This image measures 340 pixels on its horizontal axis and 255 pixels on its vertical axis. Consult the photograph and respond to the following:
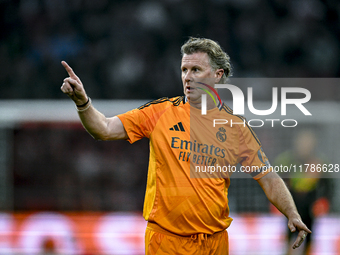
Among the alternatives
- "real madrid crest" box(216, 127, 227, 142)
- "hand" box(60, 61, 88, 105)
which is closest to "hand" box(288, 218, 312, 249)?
"real madrid crest" box(216, 127, 227, 142)

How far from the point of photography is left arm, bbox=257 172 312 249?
8.15 ft

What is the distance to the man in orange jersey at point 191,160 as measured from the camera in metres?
2.45

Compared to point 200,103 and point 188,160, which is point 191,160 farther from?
point 200,103

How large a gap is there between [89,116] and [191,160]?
0.78 metres

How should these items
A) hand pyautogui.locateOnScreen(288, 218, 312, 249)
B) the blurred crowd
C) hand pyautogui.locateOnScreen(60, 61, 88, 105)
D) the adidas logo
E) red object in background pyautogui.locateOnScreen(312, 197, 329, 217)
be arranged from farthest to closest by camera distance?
1. the blurred crowd
2. red object in background pyautogui.locateOnScreen(312, 197, 329, 217)
3. the adidas logo
4. hand pyautogui.locateOnScreen(288, 218, 312, 249)
5. hand pyautogui.locateOnScreen(60, 61, 88, 105)

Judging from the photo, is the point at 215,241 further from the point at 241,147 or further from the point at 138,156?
the point at 138,156

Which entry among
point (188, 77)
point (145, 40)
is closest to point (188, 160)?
point (188, 77)

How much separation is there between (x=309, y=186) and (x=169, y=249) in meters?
3.50

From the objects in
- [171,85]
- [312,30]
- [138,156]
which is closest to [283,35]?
[312,30]

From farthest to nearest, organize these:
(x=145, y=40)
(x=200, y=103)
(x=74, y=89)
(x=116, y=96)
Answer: (x=145, y=40), (x=116, y=96), (x=200, y=103), (x=74, y=89)

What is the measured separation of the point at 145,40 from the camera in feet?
35.9

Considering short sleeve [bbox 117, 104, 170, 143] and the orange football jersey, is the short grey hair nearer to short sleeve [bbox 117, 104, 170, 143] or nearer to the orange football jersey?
the orange football jersey

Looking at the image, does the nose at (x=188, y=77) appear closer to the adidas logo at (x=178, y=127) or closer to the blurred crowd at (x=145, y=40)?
the adidas logo at (x=178, y=127)

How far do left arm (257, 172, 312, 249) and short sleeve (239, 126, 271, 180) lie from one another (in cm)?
6
